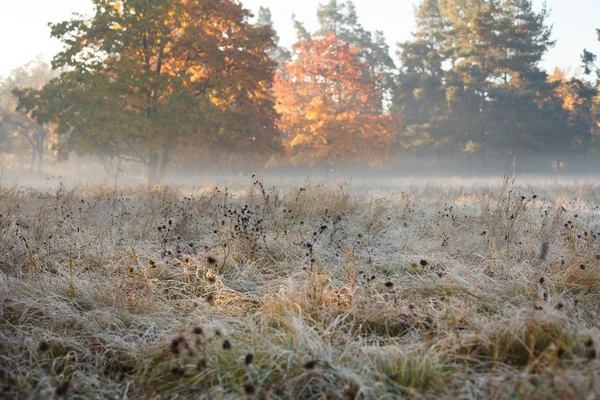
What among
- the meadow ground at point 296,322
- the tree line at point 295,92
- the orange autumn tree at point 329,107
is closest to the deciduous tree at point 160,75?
the tree line at point 295,92

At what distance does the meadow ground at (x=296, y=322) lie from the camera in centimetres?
206

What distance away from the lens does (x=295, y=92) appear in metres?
25.1

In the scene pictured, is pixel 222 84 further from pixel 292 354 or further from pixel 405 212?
pixel 292 354

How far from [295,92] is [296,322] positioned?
931 inches

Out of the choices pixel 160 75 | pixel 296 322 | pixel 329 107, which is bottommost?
pixel 296 322

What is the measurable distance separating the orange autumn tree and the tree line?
76 millimetres

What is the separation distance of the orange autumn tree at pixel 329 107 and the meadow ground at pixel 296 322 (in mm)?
18755

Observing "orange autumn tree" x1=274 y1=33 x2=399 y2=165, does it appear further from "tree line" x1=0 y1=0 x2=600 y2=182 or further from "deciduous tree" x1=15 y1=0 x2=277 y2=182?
"deciduous tree" x1=15 y1=0 x2=277 y2=182

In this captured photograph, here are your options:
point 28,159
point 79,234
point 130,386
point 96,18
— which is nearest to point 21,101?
point 96,18

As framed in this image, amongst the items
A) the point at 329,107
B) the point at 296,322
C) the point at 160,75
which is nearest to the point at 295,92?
the point at 329,107

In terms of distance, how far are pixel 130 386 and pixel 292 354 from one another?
86cm

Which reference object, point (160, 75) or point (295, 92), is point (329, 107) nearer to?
point (295, 92)

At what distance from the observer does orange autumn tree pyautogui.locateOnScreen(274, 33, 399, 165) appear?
23578 millimetres

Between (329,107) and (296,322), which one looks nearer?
(296,322)
